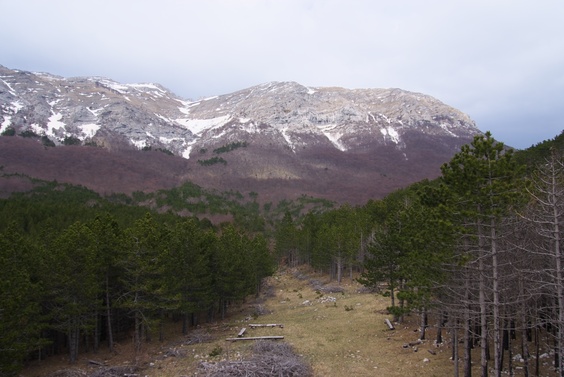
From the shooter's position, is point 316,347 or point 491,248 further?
point 316,347

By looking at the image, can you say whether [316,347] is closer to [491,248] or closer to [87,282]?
[491,248]

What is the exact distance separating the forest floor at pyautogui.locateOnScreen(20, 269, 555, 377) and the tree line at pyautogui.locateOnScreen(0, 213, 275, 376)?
1498 millimetres

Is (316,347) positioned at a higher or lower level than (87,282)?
lower

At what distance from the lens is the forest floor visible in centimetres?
2139

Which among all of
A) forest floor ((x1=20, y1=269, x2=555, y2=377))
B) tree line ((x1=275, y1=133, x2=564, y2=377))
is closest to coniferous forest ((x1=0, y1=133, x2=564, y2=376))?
tree line ((x1=275, y1=133, x2=564, y2=377))

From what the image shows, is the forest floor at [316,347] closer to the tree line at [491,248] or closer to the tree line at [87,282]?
the tree line at [87,282]

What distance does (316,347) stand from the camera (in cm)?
2544

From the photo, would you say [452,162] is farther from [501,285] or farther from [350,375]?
[350,375]

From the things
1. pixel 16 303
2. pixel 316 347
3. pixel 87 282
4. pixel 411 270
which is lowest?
pixel 316 347

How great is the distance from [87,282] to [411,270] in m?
20.9

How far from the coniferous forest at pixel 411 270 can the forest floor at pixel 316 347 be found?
119 cm

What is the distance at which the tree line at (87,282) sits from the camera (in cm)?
2008

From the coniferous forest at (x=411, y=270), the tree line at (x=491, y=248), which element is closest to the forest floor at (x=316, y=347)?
the coniferous forest at (x=411, y=270)

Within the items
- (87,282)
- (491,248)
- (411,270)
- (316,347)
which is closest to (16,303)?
(87,282)
